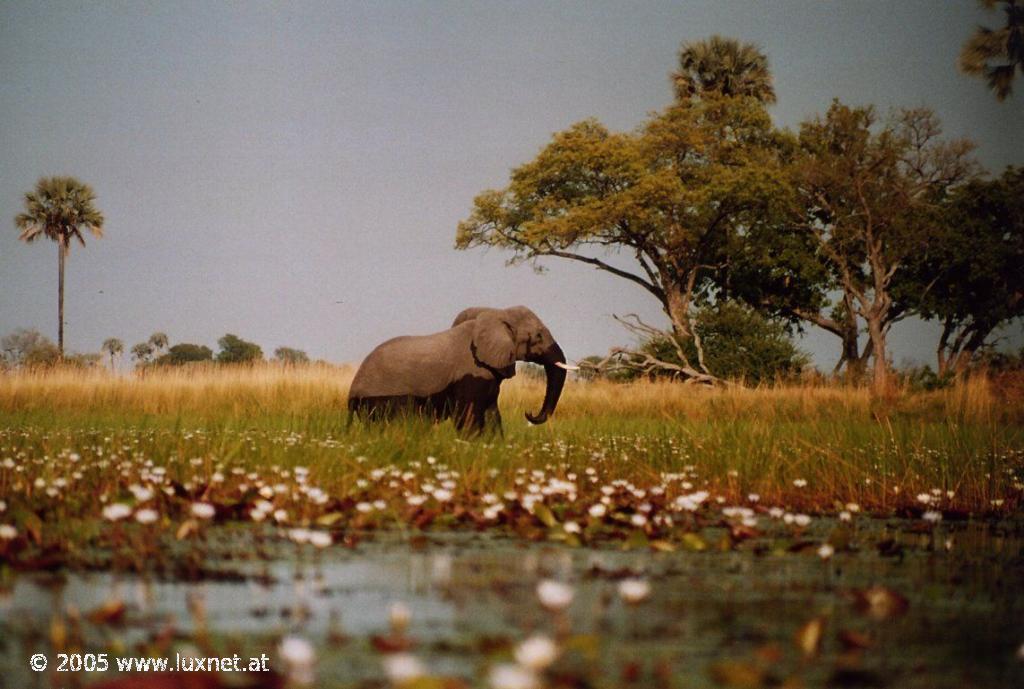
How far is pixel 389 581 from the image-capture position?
3861mm

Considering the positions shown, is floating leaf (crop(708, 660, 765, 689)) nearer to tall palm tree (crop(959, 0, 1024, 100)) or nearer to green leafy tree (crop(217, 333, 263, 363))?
tall palm tree (crop(959, 0, 1024, 100))

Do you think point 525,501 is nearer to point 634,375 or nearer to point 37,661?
point 37,661

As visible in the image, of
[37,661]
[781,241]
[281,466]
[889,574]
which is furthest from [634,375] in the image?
[37,661]

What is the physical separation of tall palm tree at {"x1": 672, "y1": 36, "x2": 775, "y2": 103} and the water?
101ft

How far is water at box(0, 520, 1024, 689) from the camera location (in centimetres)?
271

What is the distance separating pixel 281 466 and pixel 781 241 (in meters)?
26.0

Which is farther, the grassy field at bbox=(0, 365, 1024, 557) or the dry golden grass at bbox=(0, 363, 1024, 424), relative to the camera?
the dry golden grass at bbox=(0, 363, 1024, 424)

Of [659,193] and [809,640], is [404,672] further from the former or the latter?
[659,193]

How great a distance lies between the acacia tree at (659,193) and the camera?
98.7ft

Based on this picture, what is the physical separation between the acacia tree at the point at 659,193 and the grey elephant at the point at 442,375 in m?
18.8

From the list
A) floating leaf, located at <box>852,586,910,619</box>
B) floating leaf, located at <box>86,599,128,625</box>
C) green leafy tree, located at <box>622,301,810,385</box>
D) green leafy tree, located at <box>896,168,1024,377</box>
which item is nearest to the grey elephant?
floating leaf, located at <box>852,586,910,619</box>

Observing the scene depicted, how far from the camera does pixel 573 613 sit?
3.29 m

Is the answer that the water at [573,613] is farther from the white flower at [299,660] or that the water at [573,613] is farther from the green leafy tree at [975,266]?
the green leafy tree at [975,266]

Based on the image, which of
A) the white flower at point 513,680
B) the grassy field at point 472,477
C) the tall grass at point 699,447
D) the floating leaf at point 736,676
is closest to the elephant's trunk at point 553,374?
the tall grass at point 699,447
